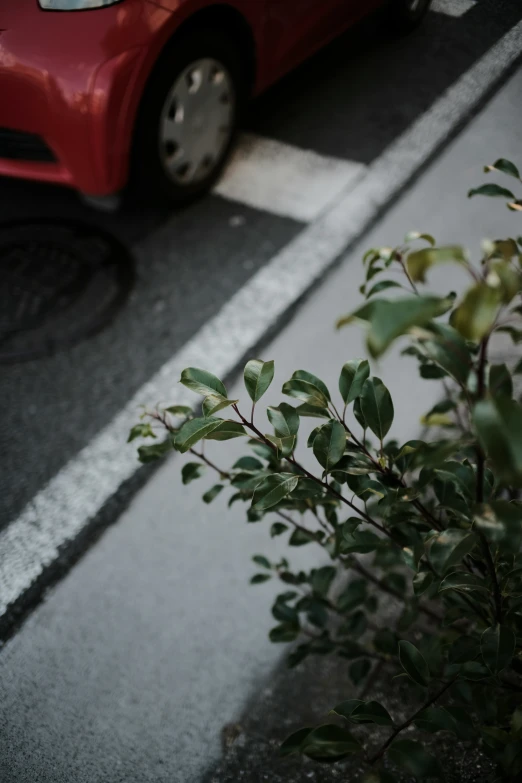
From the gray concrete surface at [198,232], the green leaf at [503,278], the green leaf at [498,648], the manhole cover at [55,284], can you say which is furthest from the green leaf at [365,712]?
the manhole cover at [55,284]

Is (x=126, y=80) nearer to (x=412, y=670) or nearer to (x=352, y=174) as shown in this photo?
(x=352, y=174)

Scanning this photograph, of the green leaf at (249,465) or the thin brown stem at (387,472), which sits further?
the green leaf at (249,465)

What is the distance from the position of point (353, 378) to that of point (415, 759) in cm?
47

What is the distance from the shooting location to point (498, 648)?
849mm

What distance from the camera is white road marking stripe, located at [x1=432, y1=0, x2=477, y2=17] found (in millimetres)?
1503

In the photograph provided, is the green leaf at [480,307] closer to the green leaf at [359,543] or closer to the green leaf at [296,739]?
the green leaf at [359,543]

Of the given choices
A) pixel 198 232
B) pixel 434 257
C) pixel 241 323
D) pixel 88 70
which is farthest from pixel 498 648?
pixel 198 232

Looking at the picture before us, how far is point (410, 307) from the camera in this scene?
0.48 m

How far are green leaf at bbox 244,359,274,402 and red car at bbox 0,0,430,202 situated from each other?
126 centimetres

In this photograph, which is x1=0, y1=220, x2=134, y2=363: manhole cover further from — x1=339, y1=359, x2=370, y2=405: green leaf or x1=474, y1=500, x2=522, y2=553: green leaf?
x1=474, y1=500, x2=522, y2=553: green leaf

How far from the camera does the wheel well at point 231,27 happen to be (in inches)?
94.3

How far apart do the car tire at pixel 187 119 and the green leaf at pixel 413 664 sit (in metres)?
2.09

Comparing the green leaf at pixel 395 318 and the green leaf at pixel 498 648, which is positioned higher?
the green leaf at pixel 395 318

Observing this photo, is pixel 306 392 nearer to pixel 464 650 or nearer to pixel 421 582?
pixel 421 582
